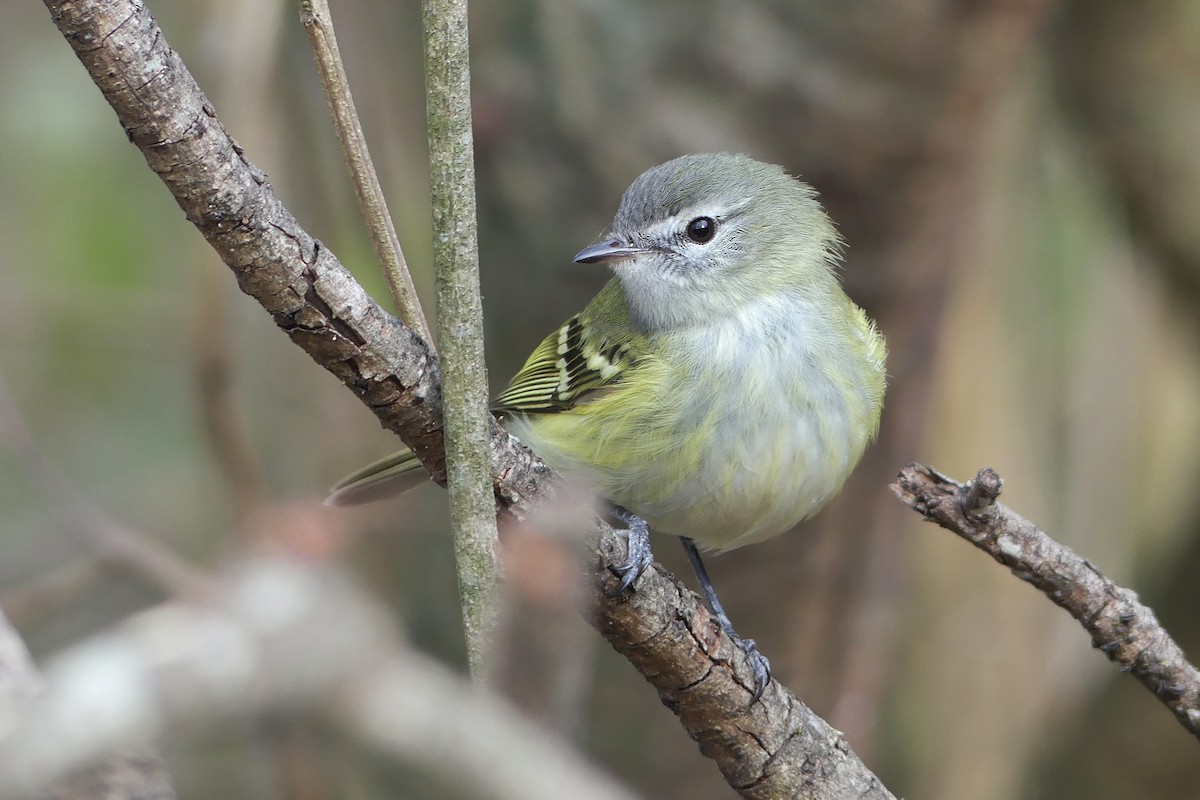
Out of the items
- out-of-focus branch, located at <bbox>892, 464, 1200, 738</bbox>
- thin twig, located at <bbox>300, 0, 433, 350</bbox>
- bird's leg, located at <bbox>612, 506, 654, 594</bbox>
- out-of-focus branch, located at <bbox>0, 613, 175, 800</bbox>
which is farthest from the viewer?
out-of-focus branch, located at <bbox>892, 464, 1200, 738</bbox>

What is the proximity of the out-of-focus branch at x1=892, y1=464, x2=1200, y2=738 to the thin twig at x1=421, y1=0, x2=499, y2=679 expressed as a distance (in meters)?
0.92

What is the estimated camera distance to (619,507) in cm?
343

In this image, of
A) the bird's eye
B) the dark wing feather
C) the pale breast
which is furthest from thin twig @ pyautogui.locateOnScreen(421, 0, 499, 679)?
the bird's eye

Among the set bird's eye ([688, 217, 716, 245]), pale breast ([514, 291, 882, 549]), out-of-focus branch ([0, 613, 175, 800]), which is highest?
bird's eye ([688, 217, 716, 245])

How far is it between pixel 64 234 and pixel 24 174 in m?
0.46

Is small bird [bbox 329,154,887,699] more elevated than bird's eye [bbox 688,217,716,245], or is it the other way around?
bird's eye [bbox 688,217,716,245]

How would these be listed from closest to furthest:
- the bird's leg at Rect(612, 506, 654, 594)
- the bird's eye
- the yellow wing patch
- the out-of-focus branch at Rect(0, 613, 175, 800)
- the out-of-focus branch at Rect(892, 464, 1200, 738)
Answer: the out-of-focus branch at Rect(0, 613, 175, 800) < the bird's leg at Rect(612, 506, 654, 594) < the out-of-focus branch at Rect(892, 464, 1200, 738) < the yellow wing patch < the bird's eye

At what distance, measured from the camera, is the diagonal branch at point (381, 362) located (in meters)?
1.47

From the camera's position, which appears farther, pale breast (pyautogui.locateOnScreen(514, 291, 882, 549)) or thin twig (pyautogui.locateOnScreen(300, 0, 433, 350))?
pale breast (pyautogui.locateOnScreen(514, 291, 882, 549))

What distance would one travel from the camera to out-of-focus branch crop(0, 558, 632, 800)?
0.84 meters

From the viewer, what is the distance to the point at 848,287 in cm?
448

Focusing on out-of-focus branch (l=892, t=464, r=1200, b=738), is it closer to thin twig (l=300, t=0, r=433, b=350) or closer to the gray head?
thin twig (l=300, t=0, r=433, b=350)

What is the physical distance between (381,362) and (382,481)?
1.92 meters

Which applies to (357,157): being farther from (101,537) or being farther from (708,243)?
(101,537)
